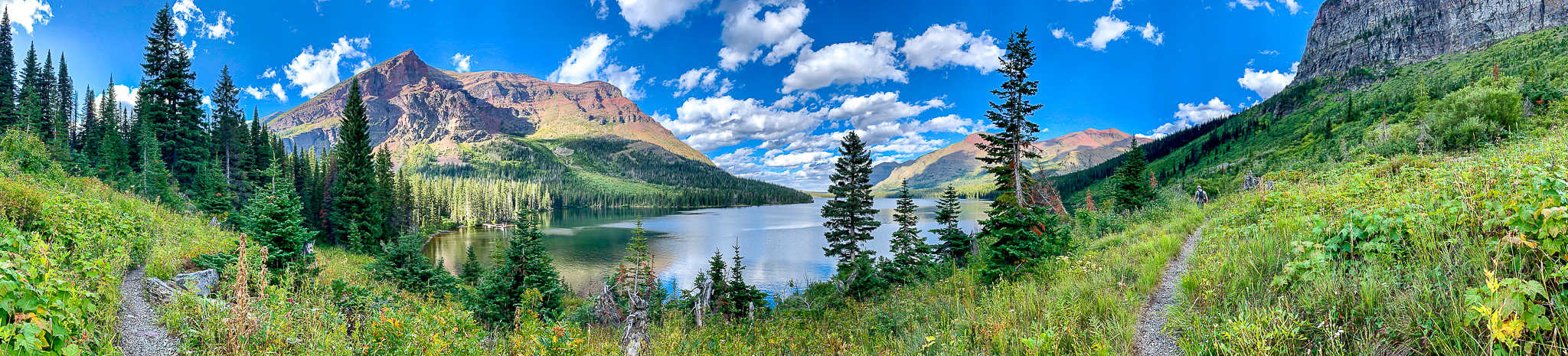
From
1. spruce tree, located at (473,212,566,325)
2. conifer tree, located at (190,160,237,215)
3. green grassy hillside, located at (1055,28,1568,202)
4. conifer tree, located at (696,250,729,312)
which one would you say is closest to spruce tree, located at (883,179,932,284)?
conifer tree, located at (696,250,729,312)

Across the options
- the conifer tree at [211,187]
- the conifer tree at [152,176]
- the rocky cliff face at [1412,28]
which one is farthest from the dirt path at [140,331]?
the rocky cliff face at [1412,28]

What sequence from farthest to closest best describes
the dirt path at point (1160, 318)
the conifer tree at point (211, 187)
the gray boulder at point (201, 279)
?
1. the conifer tree at point (211, 187)
2. the gray boulder at point (201, 279)
3. the dirt path at point (1160, 318)

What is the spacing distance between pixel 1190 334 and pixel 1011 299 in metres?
2.61

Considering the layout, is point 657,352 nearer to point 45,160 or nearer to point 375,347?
point 375,347

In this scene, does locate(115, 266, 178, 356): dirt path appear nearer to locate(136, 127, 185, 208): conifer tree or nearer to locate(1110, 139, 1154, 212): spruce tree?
locate(136, 127, 185, 208): conifer tree

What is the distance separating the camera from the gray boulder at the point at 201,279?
6.74 metres

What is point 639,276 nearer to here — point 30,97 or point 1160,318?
point 1160,318

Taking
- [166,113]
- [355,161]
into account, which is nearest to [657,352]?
[355,161]

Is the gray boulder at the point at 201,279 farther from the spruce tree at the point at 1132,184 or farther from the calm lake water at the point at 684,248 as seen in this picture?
the spruce tree at the point at 1132,184

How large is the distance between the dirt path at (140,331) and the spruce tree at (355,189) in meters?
29.3

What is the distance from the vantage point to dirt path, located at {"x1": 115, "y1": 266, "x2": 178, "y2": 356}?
15.1 feet

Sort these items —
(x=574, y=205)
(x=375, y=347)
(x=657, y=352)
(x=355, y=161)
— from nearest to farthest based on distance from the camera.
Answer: (x=375, y=347) → (x=657, y=352) → (x=355, y=161) → (x=574, y=205)

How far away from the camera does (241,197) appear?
38094mm

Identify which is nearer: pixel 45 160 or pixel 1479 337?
pixel 1479 337
